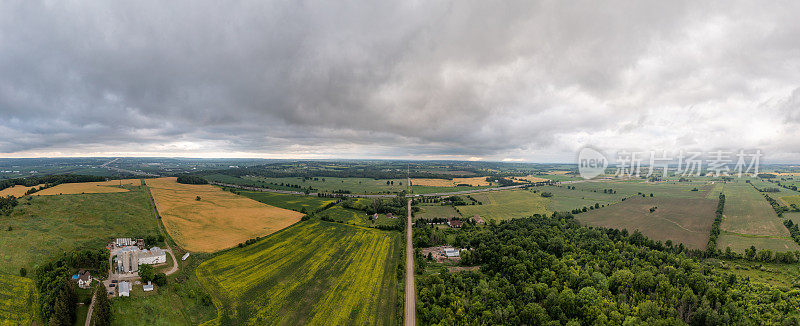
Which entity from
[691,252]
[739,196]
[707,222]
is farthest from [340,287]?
[739,196]

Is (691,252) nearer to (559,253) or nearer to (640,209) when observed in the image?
(559,253)

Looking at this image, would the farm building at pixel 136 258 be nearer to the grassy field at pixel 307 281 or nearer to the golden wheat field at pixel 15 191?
the grassy field at pixel 307 281

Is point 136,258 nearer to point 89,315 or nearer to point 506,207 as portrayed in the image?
point 89,315

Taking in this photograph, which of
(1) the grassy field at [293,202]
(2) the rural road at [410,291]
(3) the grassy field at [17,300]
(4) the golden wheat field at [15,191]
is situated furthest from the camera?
(1) the grassy field at [293,202]

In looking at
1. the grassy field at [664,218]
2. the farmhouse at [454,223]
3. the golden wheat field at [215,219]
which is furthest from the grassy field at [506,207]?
the golden wheat field at [215,219]

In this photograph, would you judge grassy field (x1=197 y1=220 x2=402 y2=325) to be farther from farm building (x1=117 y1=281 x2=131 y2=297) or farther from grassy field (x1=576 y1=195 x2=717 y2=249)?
grassy field (x1=576 y1=195 x2=717 y2=249)

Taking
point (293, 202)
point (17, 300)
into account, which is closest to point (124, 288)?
point (17, 300)
